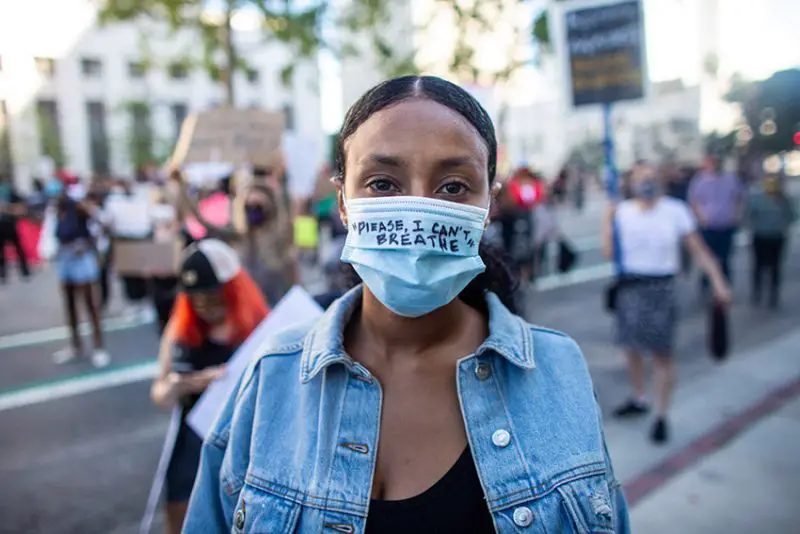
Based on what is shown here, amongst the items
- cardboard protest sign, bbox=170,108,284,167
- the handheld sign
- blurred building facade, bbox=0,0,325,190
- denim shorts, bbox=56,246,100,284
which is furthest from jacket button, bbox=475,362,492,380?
blurred building facade, bbox=0,0,325,190

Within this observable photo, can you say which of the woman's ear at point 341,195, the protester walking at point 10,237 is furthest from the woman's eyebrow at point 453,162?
the protester walking at point 10,237

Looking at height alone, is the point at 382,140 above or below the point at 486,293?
above

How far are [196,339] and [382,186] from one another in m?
1.72

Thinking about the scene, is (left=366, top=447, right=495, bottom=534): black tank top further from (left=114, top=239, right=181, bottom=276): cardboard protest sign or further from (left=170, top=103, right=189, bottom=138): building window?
(left=170, top=103, right=189, bottom=138): building window

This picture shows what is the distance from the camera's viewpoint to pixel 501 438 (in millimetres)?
1406

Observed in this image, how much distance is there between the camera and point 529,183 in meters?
10.2

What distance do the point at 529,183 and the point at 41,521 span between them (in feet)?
26.1

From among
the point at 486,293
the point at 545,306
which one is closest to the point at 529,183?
the point at 545,306

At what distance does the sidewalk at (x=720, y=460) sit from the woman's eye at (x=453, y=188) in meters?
2.88

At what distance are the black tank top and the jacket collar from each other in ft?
0.84

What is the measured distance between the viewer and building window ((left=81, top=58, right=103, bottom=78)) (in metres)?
46.0

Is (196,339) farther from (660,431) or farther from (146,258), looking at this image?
(146,258)

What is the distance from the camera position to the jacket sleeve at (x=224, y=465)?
148 centimetres

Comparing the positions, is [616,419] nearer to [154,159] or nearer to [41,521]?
[41,521]
